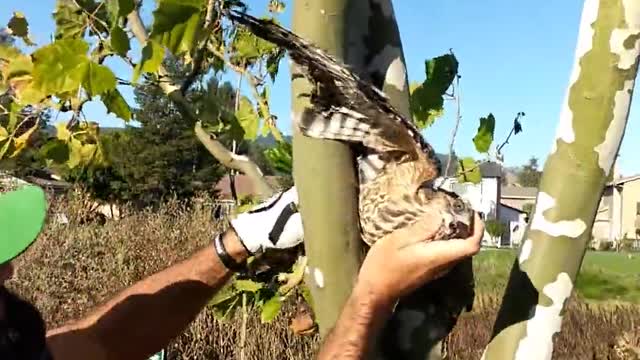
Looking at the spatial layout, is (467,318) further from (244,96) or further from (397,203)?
(397,203)

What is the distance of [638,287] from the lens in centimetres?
2167

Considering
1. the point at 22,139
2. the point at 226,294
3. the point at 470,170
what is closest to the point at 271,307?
the point at 226,294

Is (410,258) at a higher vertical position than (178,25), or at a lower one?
lower

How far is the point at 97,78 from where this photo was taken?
1387mm

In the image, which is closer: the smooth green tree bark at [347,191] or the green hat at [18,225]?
the smooth green tree bark at [347,191]

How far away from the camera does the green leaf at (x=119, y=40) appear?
4.66 feet

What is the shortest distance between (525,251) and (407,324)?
194 millimetres

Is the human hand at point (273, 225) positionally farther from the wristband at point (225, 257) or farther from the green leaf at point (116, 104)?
the green leaf at point (116, 104)

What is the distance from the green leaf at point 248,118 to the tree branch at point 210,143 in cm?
9

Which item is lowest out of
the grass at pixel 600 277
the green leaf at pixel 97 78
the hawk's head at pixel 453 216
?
the grass at pixel 600 277

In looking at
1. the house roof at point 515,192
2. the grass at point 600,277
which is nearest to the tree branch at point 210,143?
the grass at point 600,277

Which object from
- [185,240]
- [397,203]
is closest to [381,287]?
[397,203]

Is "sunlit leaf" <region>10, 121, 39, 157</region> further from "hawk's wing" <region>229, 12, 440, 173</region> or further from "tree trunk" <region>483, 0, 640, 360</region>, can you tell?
"tree trunk" <region>483, 0, 640, 360</region>

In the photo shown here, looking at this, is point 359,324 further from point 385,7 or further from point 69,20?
point 69,20
